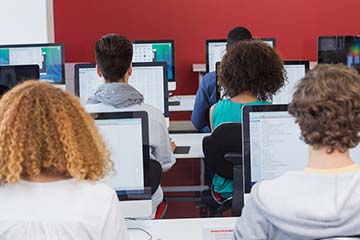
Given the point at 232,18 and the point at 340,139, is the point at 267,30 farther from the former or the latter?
the point at 340,139

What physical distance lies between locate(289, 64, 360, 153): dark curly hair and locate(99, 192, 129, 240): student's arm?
20.6 inches

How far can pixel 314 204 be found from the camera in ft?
5.15

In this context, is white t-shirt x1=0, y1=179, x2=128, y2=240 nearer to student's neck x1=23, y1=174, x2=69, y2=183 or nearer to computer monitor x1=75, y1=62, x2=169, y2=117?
student's neck x1=23, y1=174, x2=69, y2=183

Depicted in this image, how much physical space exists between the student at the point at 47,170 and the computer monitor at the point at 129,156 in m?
0.62

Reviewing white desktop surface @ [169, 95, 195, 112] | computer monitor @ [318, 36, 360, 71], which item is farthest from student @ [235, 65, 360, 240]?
white desktop surface @ [169, 95, 195, 112]

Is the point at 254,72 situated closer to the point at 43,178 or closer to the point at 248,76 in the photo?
the point at 248,76

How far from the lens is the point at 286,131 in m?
2.36

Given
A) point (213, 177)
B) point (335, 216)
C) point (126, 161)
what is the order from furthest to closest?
1. point (213, 177)
2. point (126, 161)
3. point (335, 216)

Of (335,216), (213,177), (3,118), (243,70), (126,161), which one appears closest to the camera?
(335,216)

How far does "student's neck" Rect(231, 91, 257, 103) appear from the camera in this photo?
330cm

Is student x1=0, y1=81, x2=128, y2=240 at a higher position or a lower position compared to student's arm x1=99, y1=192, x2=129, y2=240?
higher

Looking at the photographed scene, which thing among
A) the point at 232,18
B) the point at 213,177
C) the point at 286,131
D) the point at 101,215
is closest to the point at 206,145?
the point at 213,177

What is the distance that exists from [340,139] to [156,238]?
999 millimetres

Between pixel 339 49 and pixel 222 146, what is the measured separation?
234 centimetres
